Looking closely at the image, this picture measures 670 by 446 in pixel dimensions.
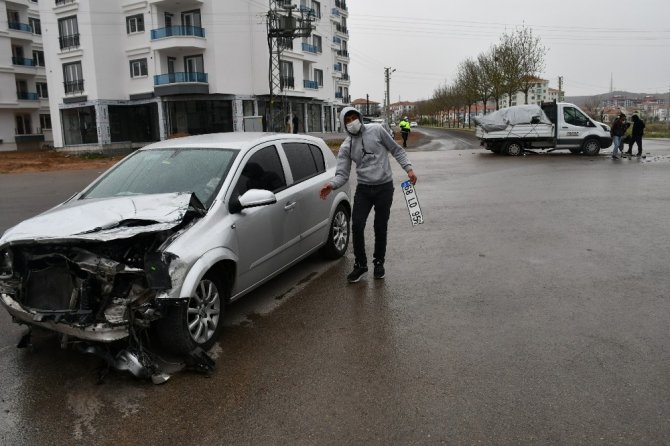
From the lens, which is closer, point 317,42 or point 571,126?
point 571,126

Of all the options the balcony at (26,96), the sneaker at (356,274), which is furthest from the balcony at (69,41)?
the sneaker at (356,274)

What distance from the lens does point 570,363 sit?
4016 millimetres

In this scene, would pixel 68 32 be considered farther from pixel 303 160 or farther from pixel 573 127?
pixel 303 160

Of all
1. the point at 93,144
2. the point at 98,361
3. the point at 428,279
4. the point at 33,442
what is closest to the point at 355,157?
the point at 428,279

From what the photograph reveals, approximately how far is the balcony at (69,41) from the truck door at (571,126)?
3299cm

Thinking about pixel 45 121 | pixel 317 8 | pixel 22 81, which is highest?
pixel 317 8

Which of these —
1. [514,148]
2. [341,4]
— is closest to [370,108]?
[341,4]

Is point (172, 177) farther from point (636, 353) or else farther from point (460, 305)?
point (636, 353)

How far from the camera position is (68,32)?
129 feet

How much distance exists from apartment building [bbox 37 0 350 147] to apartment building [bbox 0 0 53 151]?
657 cm

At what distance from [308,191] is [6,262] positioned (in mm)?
3016

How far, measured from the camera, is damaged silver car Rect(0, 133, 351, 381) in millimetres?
3766

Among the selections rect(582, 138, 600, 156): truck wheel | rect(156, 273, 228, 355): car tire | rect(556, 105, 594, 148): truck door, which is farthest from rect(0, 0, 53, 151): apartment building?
rect(156, 273, 228, 355): car tire

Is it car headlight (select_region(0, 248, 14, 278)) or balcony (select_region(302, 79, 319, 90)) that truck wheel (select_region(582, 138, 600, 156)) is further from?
balcony (select_region(302, 79, 319, 90))
